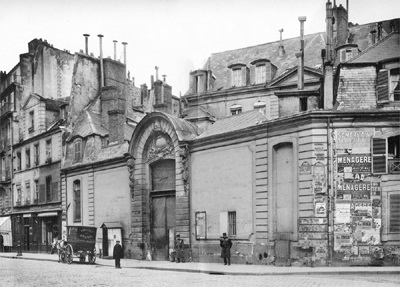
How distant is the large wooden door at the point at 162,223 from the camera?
29.6 metres

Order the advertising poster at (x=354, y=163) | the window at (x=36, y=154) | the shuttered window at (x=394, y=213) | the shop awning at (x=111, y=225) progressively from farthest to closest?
the window at (x=36, y=154)
the shop awning at (x=111, y=225)
the advertising poster at (x=354, y=163)
the shuttered window at (x=394, y=213)

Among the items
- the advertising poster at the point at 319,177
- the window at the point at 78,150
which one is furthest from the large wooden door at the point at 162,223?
the advertising poster at the point at 319,177

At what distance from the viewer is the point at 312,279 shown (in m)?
17.2

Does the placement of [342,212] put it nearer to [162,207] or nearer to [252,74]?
[162,207]

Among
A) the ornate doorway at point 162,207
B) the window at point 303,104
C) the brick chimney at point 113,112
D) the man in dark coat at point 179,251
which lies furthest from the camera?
the brick chimney at point 113,112

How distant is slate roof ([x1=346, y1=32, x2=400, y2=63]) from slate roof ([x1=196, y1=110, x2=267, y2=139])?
510 centimetres

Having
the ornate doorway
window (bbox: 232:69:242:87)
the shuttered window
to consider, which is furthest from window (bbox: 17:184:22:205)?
the shuttered window

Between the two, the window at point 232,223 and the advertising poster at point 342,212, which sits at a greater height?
the advertising poster at point 342,212

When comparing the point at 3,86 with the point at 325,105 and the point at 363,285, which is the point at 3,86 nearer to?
the point at 325,105

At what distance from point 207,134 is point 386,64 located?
30.6 ft

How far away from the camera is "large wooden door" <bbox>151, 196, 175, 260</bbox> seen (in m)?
29.6

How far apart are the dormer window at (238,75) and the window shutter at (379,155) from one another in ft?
58.4

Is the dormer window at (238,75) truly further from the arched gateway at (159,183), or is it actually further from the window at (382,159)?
the window at (382,159)

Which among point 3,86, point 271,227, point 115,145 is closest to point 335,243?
point 271,227
